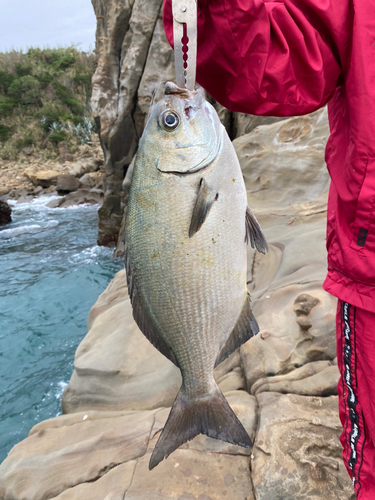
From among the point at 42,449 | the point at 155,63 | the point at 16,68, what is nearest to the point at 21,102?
the point at 16,68

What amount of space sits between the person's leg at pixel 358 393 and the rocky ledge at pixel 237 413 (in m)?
0.38

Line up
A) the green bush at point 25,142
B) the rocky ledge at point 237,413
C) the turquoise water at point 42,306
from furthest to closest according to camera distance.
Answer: the green bush at point 25,142
the turquoise water at point 42,306
the rocky ledge at point 237,413

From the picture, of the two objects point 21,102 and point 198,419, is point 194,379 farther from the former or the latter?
point 21,102

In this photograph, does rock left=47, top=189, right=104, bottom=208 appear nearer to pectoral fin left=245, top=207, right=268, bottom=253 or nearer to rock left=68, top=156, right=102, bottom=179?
rock left=68, top=156, right=102, bottom=179

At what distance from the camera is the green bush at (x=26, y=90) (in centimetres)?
2884

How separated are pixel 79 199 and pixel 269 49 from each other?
16457 millimetres

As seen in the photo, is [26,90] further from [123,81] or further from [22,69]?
[123,81]

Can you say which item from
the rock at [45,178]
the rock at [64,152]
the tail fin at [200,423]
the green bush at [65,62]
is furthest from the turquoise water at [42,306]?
the green bush at [65,62]

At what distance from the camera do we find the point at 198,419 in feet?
4.50

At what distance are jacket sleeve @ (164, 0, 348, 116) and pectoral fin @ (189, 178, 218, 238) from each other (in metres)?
0.33

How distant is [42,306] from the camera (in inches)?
289

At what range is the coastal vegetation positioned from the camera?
84.7ft

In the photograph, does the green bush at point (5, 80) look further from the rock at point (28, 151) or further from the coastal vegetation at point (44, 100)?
the rock at point (28, 151)

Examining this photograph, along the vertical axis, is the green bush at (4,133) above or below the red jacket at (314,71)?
below
